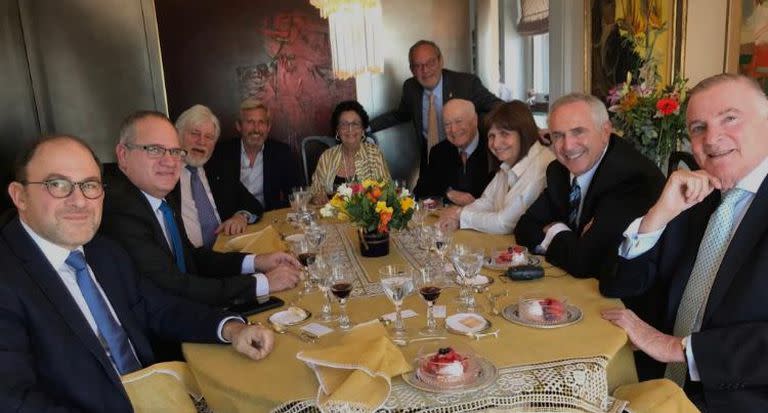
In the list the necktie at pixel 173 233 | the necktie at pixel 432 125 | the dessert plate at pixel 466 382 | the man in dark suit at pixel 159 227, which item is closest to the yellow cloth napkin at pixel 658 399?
the dessert plate at pixel 466 382

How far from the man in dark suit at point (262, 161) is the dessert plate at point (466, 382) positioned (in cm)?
329

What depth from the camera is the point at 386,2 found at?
5938 millimetres

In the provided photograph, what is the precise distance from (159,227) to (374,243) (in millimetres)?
878

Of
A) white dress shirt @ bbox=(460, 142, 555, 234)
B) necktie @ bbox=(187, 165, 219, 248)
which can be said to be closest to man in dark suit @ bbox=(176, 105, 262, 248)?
necktie @ bbox=(187, 165, 219, 248)

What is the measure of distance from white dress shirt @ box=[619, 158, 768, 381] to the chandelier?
81.9 inches

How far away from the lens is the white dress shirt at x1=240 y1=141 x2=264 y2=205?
15.3ft

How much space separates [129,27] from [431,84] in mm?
2668

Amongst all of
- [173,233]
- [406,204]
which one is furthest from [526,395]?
[173,233]

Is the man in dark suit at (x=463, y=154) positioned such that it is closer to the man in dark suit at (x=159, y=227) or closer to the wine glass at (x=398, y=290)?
the man in dark suit at (x=159, y=227)

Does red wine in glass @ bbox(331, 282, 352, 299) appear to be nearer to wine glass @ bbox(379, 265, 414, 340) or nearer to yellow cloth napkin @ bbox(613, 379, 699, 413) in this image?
wine glass @ bbox(379, 265, 414, 340)

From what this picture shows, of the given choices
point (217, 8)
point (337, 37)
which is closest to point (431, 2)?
point (217, 8)

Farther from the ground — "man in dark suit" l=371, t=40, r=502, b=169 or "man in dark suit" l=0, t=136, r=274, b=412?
"man in dark suit" l=371, t=40, r=502, b=169

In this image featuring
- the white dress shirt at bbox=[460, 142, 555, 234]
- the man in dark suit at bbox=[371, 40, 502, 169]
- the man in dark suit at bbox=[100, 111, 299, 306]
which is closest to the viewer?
the man in dark suit at bbox=[100, 111, 299, 306]

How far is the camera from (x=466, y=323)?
6.04 feet
